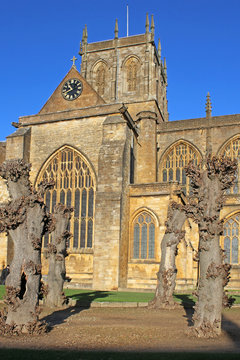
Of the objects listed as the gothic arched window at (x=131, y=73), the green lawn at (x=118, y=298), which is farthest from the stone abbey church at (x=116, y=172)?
the green lawn at (x=118, y=298)

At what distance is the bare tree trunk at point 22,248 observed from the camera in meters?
8.33

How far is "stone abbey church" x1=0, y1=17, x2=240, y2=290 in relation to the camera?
70.7ft

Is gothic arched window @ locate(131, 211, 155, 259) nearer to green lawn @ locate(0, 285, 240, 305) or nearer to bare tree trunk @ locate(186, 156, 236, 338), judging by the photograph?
green lawn @ locate(0, 285, 240, 305)

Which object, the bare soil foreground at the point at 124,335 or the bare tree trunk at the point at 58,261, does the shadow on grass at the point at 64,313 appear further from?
the bare tree trunk at the point at 58,261

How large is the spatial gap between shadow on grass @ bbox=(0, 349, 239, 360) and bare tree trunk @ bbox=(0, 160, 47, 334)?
63.9 inches

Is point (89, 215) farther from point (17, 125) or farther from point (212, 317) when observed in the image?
point (212, 317)

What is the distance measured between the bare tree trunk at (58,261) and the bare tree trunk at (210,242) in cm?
602

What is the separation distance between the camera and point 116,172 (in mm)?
22266

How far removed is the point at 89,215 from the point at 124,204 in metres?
2.95

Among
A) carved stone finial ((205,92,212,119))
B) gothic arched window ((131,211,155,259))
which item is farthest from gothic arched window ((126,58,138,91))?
gothic arched window ((131,211,155,259))

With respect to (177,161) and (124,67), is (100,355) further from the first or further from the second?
(124,67)

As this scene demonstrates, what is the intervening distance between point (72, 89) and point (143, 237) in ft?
37.1

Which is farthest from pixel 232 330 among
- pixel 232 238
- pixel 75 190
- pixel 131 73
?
pixel 131 73

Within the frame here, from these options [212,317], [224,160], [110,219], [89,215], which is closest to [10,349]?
[212,317]
